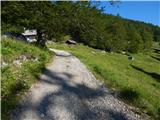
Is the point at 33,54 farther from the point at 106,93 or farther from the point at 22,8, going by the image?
the point at 22,8

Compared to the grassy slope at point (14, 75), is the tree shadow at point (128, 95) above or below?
below

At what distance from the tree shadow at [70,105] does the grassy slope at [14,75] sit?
456 mm

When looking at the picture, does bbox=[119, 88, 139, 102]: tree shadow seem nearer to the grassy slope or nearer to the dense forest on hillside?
the grassy slope

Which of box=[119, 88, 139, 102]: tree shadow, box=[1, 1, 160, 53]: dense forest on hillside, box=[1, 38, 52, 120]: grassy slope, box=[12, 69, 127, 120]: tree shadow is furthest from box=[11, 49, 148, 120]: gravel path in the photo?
box=[1, 1, 160, 53]: dense forest on hillside

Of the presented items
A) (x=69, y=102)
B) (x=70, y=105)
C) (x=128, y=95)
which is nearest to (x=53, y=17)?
(x=128, y=95)

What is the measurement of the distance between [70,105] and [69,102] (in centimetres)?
37

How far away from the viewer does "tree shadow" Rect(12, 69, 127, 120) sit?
1423 centimetres

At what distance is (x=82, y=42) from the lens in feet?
323

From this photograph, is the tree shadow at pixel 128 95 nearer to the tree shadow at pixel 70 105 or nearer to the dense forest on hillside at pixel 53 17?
the tree shadow at pixel 70 105

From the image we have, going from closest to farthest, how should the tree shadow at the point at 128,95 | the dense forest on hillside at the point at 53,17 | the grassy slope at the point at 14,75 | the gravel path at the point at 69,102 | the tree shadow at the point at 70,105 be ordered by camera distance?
the grassy slope at the point at 14,75
the gravel path at the point at 69,102
the tree shadow at the point at 70,105
the tree shadow at the point at 128,95
the dense forest on hillside at the point at 53,17

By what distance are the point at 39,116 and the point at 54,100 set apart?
2.15 meters

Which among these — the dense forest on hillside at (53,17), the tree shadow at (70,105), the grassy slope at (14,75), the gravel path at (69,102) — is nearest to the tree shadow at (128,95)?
the gravel path at (69,102)

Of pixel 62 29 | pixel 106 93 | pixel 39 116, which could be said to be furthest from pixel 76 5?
pixel 39 116

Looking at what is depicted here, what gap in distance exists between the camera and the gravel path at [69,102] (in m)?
14.1
